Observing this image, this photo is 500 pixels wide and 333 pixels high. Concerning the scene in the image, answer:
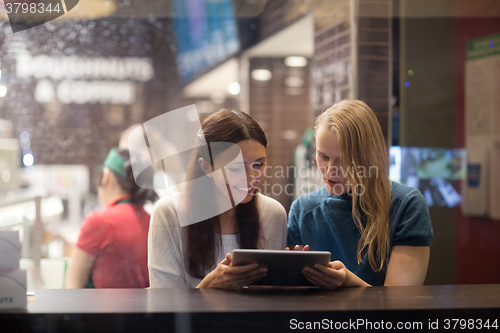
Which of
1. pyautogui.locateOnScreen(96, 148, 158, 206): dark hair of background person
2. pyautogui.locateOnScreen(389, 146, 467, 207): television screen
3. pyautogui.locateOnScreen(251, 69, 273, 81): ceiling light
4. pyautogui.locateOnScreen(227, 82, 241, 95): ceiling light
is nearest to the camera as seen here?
pyautogui.locateOnScreen(96, 148, 158, 206): dark hair of background person

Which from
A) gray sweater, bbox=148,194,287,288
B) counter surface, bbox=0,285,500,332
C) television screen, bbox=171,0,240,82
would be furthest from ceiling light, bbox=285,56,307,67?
counter surface, bbox=0,285,500,332

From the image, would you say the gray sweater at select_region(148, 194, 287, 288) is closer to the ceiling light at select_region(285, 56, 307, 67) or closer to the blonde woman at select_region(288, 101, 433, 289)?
the blonde woman at select_region(288, 101, 433, 289)

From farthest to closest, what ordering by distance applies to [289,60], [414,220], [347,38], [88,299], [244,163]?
[289,60] → [347,38] → [244,163] → [414,220] → [88,299]

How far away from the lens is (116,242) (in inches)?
77.6

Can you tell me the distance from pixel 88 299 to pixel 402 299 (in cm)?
83

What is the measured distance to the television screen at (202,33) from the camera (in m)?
2.44

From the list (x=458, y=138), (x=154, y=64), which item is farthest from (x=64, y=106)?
(x=458, y=138)

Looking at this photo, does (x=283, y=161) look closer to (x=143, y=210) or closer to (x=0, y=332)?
(x=143, y=210)

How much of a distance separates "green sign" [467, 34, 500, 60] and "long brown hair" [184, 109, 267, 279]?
1.61 metres

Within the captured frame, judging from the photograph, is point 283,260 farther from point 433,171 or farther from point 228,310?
point 433,171

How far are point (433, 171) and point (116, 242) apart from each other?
1.82 m

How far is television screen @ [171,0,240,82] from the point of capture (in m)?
2.44

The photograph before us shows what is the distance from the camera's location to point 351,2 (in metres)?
2.23

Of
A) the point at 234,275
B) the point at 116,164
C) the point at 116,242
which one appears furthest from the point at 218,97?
the point at 234,275
